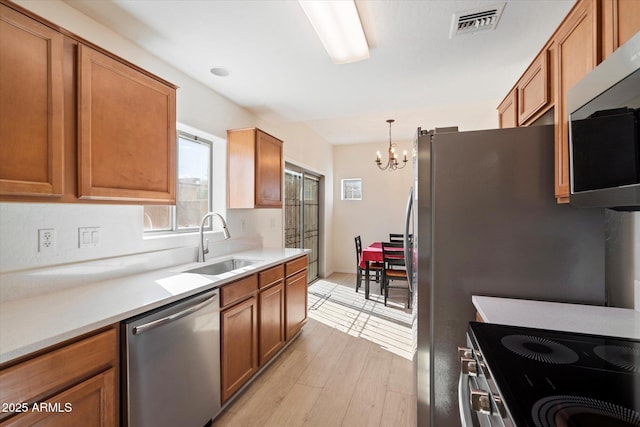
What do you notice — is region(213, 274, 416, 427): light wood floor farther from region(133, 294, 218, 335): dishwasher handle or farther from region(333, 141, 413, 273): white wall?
region(333, 141, 413, 273): white wall

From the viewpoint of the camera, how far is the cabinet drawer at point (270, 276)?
2.24 m

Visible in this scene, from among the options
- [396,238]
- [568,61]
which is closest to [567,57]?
[568,61]

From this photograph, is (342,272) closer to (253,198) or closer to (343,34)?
(253,198)

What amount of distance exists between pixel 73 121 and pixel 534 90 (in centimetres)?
253

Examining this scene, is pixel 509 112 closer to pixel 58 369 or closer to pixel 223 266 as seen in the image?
pixel 223 266

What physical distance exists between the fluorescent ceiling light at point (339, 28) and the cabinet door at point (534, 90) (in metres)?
1.05

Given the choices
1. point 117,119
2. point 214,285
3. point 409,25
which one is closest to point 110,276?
point 214,285

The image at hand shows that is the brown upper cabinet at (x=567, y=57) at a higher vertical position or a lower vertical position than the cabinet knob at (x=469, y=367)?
higher

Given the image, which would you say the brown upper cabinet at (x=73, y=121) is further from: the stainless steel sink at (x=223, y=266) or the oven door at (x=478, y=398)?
the oven door at (x=478, y=398)

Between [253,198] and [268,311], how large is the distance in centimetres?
108

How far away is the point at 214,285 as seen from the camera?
5.62 feet

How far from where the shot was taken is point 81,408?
3.44 feet

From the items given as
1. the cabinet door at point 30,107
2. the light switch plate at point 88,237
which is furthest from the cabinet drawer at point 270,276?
the cabinet door at point 30,107

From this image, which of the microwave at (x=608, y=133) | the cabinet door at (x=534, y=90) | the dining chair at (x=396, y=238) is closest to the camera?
the microwave at (x=608, y=133)
